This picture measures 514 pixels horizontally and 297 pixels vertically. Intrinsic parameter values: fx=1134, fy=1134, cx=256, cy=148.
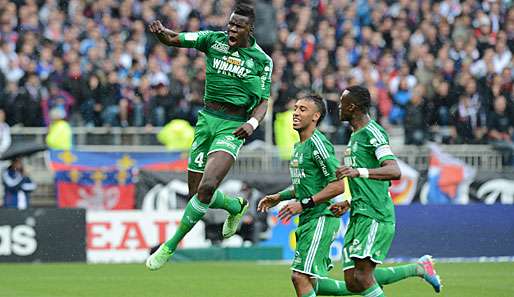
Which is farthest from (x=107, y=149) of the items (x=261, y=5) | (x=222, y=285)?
(x=222, y=285)

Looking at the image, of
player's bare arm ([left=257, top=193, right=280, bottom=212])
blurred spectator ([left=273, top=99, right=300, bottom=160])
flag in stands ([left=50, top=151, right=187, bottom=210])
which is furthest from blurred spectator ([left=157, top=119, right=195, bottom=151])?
player's bare arm ([left=257, top=193, right=280, bottom=212])

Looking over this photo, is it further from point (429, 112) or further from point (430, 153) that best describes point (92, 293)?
point (429, 112)

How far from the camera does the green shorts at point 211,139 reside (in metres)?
12.5

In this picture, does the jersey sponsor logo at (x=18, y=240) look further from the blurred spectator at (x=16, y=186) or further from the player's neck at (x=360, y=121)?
the player's neck at (x=360, y=121)

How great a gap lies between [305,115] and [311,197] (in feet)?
2.83

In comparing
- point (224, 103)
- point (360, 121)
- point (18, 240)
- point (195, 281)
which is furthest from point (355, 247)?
point (18, 240)

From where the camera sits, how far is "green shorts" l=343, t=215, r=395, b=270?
34.3ft

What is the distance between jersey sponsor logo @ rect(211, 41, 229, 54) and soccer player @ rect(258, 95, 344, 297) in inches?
75.4

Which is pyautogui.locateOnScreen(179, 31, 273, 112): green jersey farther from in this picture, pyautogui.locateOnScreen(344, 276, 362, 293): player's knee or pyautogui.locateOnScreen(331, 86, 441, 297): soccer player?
pyautogui.locateOnScreen(344, 276, 362, 293): player's knee

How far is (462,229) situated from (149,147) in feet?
19.8

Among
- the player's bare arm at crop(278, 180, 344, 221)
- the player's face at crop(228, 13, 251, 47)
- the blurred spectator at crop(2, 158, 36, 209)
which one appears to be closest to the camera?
the player's bare arm at crop(278, 180, 344, 221)

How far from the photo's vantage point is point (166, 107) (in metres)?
22.1

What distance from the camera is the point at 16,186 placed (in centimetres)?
2020

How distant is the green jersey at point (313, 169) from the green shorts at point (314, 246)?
0.09 meters
